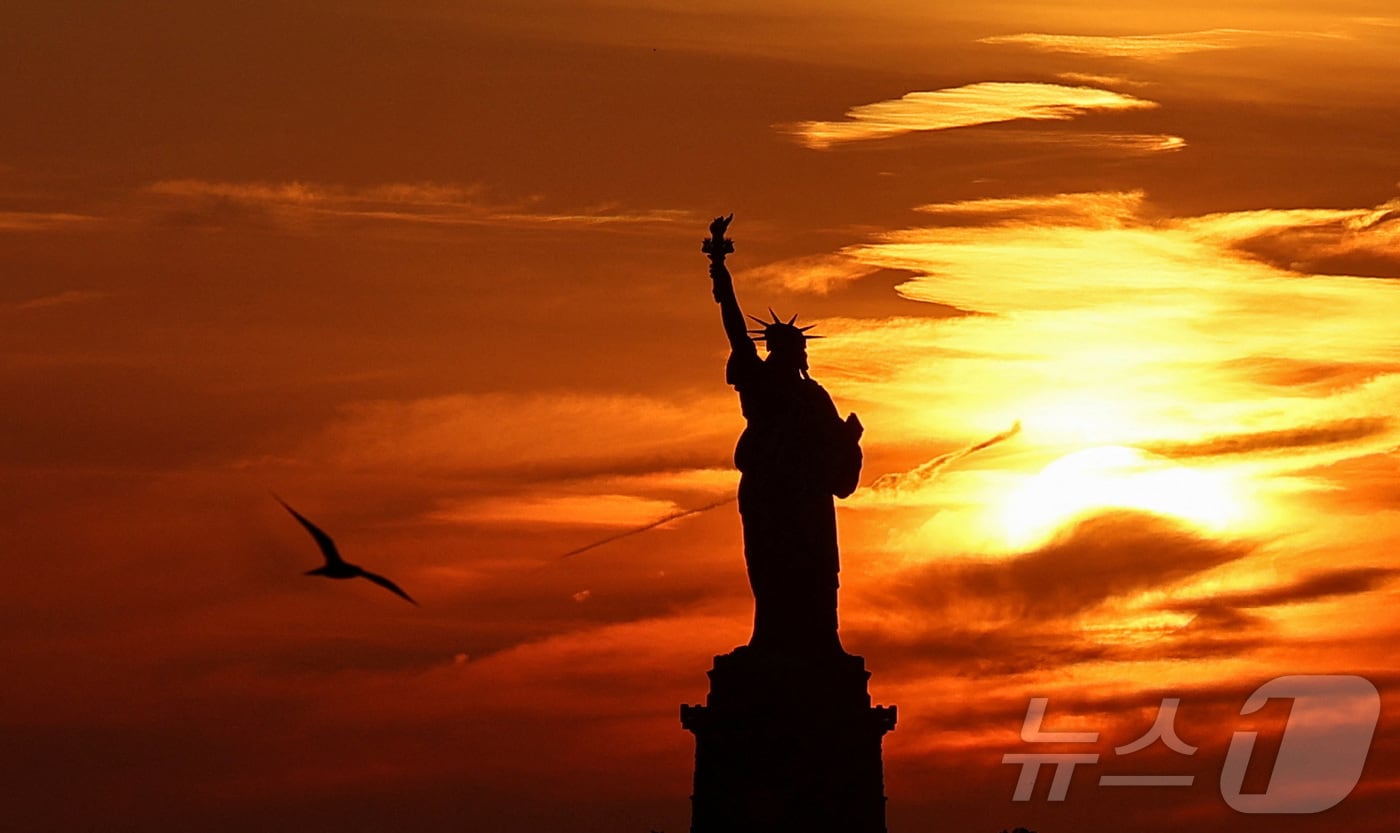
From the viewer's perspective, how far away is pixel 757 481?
44.8 meters

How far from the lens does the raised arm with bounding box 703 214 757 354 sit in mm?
43406

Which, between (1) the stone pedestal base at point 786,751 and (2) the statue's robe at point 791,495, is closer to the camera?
(1) the stone pedestal base at point 786,751

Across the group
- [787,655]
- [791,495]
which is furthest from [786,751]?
[791,495]

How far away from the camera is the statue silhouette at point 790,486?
44562 mm

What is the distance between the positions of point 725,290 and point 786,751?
5731 millimetres

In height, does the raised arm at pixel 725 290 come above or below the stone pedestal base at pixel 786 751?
above

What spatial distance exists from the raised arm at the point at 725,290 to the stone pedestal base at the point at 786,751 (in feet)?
12.9

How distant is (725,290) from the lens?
144 ft

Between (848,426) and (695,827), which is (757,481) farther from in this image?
A: (695,827)

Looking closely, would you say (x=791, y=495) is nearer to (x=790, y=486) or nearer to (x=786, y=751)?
(x=790, y=486)

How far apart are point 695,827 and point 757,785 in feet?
3.60

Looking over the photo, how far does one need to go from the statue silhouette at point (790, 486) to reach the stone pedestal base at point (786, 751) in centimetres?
53

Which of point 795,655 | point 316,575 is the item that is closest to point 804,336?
point 795,655

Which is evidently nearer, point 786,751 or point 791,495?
point 786,751
